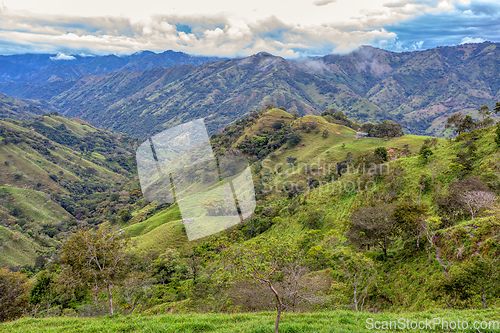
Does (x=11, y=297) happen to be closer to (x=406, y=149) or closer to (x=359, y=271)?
(x=359, y=271)

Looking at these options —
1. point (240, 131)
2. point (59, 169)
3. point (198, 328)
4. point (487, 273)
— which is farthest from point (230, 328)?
point (59, 169)

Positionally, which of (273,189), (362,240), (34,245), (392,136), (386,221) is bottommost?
(34,245)

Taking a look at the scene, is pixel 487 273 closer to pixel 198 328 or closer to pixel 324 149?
pixel 198 328

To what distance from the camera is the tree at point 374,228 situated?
23.1 metres

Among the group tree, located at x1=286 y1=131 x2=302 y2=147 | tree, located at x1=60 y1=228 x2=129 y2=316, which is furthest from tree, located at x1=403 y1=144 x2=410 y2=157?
tree, located at x1=60 y1=228 x2=129 y2=316

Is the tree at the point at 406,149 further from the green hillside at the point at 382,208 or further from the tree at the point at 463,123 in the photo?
the tree at the point at 463,123

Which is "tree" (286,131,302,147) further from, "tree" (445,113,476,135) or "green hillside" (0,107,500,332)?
"tree" (445,113,476,135)

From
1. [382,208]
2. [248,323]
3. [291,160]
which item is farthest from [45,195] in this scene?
[382,208]

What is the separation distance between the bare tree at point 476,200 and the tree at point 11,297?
41102mm

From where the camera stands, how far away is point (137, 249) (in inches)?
2121

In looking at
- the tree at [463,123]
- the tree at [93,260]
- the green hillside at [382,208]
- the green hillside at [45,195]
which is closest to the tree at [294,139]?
the green hillside at [382,208]

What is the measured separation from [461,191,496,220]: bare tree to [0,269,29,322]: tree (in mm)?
41102

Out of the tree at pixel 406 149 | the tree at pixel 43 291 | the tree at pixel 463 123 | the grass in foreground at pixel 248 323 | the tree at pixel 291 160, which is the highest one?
the grass in foreground at pixel 248 323

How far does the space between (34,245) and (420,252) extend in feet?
396
